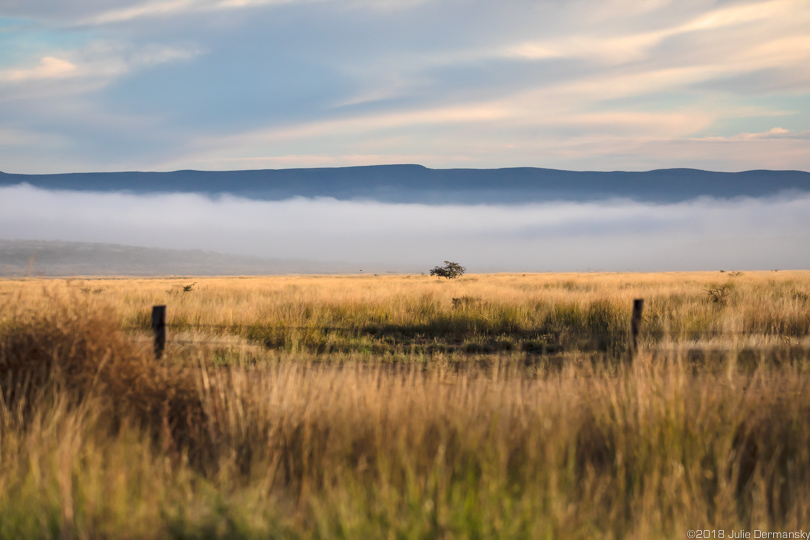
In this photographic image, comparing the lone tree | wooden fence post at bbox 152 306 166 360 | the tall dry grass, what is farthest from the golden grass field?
the lone tree

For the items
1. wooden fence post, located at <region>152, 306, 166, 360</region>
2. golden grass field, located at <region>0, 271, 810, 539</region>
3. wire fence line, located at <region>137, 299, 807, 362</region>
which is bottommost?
wire fence line, located at <region>137, 299, 807, 362</region>

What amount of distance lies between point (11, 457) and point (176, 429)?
4.18ft

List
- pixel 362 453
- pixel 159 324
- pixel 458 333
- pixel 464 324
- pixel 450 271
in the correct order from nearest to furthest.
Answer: pixel 362 453
pixel 159 324
pixel 458 333
pixel 464 324
pixel 450 271

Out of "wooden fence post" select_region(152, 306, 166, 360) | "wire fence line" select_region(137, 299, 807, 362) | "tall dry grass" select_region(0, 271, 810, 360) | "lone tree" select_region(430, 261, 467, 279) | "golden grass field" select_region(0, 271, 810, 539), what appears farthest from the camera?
→ "lone tree" select_region(430, 261, 467, 279)

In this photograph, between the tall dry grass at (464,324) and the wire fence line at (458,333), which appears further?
the wire fence line at (458,333)

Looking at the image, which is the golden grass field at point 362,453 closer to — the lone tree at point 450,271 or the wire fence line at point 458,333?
the wire fence line at point 458,333

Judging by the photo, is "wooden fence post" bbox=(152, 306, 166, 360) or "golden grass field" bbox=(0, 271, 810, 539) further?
"wooden fence post" bbox=(152, 306, 166, 360)

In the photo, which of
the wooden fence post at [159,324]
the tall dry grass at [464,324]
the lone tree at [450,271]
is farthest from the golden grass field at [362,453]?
the lone tree at [450,271]

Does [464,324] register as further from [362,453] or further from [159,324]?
[362,453]

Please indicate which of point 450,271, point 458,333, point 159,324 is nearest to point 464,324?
point 458,333

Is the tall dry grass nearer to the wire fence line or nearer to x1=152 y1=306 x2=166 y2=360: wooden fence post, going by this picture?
the wire fence line

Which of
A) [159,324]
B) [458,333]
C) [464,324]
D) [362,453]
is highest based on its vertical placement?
[159,324]

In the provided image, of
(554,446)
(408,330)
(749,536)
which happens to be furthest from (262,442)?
(408,330)

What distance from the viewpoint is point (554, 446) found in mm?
4680
